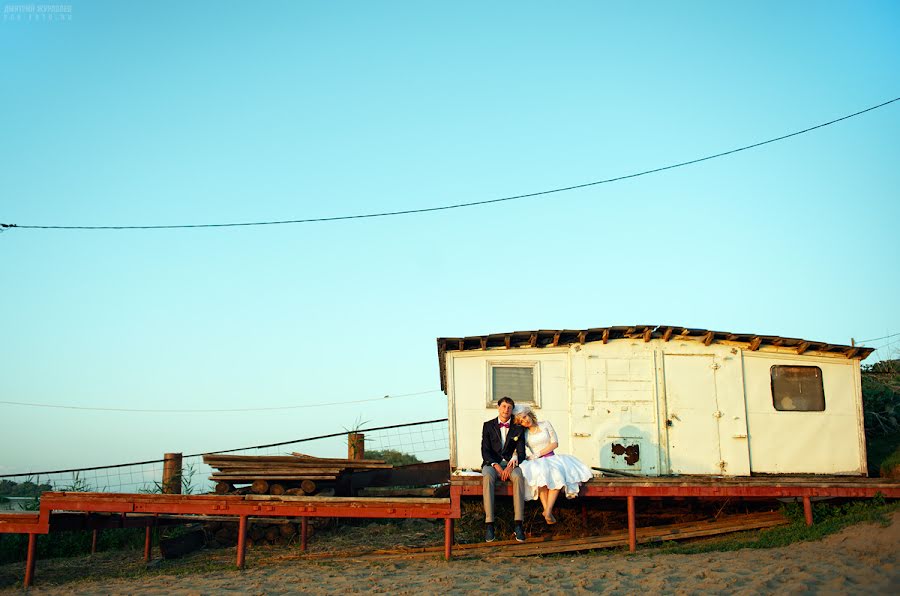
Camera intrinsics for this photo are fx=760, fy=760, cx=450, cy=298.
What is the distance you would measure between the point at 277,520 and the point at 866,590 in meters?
10.3

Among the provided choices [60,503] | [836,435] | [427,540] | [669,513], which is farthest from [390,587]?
[836,435]

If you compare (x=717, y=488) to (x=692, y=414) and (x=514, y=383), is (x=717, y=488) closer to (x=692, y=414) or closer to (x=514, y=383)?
(x=692, y=414)

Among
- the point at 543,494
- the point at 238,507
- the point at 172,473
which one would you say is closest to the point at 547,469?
the point at 543,494

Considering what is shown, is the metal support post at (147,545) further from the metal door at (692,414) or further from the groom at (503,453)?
the metal door at (692,414)

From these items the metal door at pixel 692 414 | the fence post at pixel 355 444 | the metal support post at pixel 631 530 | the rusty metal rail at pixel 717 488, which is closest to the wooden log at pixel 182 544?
the fence post at pixel 355 444

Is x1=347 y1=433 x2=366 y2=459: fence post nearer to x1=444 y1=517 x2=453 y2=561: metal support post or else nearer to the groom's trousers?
x1=444 y1=517 x2=453 y2=561: metal support post

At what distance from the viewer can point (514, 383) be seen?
44.8 feet

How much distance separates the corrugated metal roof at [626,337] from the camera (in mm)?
13445

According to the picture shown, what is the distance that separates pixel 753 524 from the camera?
1257 cm

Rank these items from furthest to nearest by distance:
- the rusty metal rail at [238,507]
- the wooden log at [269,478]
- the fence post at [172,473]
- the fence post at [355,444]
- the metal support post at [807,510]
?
1. the fence post at [355,444]
2. the fence post at [172,473]
3. the wooden log at [269,478]
4. the metal support post at [807,510]
5. the rusty metal rail at [238,507]

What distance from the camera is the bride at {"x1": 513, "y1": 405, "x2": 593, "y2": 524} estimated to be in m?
11.0

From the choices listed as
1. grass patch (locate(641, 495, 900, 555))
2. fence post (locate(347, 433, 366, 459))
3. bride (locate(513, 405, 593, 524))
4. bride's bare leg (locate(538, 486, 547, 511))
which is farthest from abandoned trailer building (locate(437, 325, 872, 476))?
fence post (locate(347, 433, 366, 459))

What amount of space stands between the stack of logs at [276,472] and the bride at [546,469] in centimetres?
361

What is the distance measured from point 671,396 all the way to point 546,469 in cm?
367
